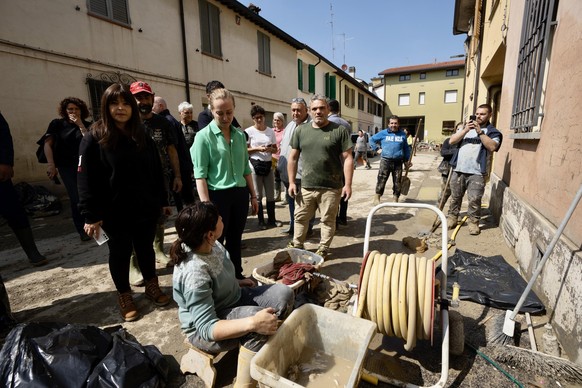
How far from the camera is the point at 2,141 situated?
338 centimetres

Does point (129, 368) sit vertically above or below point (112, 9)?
below

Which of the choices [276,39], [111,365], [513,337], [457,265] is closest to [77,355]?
[111,365]

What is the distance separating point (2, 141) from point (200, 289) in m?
3.24

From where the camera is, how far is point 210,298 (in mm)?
1854

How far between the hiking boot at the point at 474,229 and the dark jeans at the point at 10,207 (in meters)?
5.93

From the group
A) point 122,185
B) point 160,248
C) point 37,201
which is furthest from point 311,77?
point 122,185

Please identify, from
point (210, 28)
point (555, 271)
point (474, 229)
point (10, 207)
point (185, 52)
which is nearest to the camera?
point (555, 271)

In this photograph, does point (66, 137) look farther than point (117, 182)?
Yes

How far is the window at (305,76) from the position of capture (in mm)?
17375

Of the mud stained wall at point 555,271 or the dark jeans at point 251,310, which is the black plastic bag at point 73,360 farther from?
the mud stained wall at point 555,271

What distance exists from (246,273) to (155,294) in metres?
1.02

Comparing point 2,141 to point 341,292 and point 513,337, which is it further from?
point 513,337

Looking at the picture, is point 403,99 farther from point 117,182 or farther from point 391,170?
point 117,182

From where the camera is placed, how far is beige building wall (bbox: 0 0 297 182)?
620 centimetres
